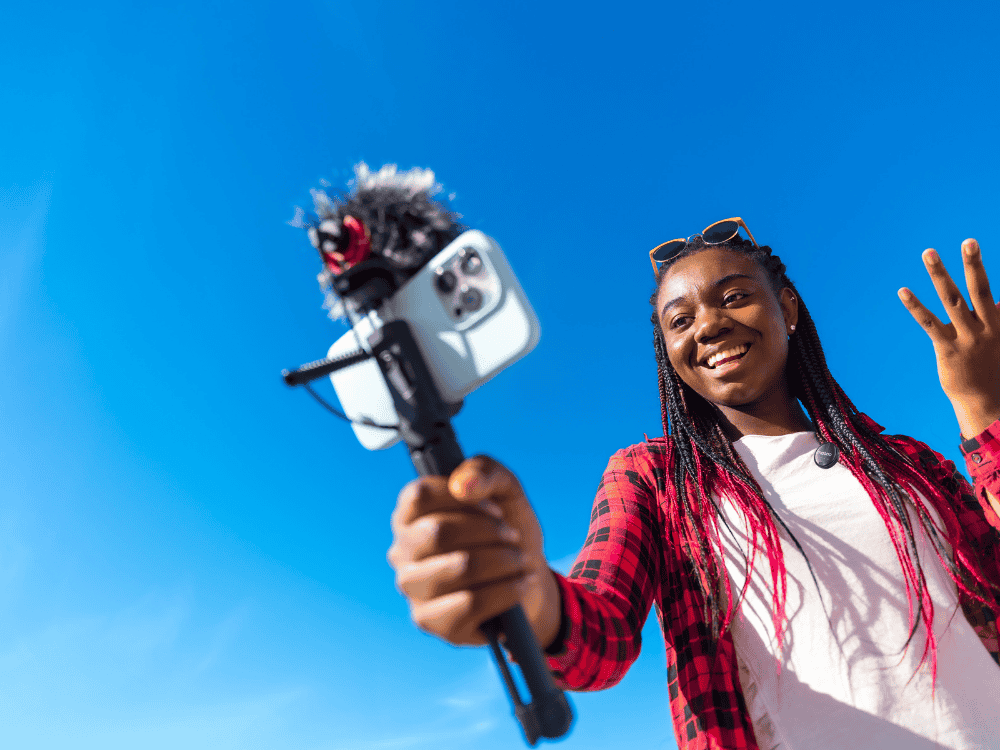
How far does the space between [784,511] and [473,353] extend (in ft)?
6.37

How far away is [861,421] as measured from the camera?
127 inches

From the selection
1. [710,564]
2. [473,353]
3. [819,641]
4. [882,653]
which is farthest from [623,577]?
[473,353]

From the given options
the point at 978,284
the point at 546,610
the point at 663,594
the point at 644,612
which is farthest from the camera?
the point at 663,594

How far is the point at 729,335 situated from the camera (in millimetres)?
3088

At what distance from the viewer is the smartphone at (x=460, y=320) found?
141 centimetres

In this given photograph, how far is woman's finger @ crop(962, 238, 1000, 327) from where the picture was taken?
7.05 feet

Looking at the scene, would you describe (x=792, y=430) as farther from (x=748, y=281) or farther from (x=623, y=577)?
(x=623, y=577)

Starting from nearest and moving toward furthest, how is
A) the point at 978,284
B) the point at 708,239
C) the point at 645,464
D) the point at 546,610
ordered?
the point at 546,610 → the point at 978,284 → the point at 645,464 → the point at 708,239

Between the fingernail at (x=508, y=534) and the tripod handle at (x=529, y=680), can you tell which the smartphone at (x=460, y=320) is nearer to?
the fingernail at (x=508, y=534)

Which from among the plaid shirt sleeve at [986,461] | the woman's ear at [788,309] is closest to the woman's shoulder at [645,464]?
the woman's ear at [788,309]

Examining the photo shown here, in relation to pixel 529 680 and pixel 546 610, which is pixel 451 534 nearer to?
pixel 529 680

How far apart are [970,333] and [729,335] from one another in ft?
3.45

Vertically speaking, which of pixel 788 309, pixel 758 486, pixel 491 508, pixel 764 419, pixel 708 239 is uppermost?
pixel 708 239

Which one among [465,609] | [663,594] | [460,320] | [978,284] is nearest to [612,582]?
[663,594]
